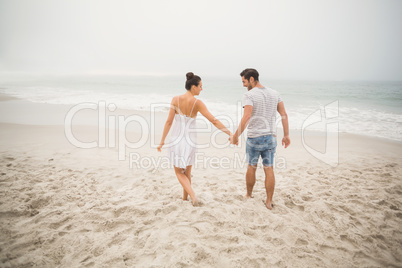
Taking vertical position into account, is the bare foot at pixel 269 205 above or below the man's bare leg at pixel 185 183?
below

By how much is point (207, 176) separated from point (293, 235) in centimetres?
241

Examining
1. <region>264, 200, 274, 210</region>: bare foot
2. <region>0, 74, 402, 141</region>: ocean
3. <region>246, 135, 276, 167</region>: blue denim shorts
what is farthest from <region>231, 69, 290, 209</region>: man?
<region>0, 74, 402, 141</region>: ocean

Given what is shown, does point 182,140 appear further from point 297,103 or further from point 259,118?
point 297,103

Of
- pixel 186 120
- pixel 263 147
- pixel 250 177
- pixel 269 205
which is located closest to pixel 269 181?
pixel 250 177

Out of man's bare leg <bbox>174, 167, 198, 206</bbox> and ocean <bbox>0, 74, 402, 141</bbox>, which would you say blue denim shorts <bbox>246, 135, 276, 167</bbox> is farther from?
ocean <bbox>0, 74, 402, 141</bbox>

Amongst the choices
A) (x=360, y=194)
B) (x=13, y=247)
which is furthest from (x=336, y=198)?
(x=13, y=247)

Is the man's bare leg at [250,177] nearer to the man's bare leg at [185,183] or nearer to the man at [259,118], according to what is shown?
the man at [259,118]

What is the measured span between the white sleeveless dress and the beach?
0.86 m

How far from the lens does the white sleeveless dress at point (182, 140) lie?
10.3ft

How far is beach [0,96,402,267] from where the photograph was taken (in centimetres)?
243

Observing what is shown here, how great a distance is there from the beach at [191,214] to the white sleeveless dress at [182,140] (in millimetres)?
860

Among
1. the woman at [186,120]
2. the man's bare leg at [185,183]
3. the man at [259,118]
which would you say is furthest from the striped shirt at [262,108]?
the man's bare leg at [185,183]

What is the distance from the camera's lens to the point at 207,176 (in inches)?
191

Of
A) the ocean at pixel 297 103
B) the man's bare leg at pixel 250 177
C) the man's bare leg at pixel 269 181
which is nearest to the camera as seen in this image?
the man's bare leg at pixel 269 181
